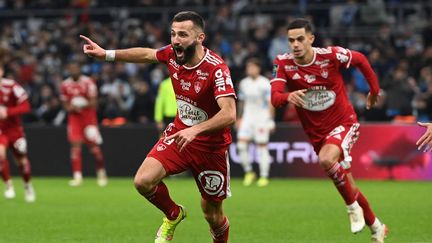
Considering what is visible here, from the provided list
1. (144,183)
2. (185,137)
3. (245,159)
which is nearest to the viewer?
(185,137)

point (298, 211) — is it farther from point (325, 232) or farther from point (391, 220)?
point (325, 232)

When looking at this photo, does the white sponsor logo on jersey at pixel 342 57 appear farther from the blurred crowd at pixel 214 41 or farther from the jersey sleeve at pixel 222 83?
the blurred crowd at pixel 214 41

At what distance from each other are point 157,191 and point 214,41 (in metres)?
18.0

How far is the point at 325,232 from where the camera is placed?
38.8ft

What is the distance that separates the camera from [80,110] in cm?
2116

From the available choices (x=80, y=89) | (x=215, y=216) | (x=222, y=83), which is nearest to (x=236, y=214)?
(x=215, y=216)

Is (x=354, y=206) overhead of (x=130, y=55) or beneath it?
beneath

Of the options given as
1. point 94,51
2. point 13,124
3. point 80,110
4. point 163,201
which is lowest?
point 80,110

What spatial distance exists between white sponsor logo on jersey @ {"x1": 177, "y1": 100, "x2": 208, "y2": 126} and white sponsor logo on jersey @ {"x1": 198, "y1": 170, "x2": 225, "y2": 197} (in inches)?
19.8

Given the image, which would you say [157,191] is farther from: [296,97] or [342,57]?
[342,57]

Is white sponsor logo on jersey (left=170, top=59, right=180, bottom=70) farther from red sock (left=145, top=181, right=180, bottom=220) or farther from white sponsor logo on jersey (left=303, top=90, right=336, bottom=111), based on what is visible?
white sponsor logo on jersey (left=303, top=90, right=336, bottom=111)

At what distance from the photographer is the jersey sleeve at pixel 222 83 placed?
8992 millimetres

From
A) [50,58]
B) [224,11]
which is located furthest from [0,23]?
[224,11]

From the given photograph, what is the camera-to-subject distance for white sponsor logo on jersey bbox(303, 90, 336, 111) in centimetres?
1152
